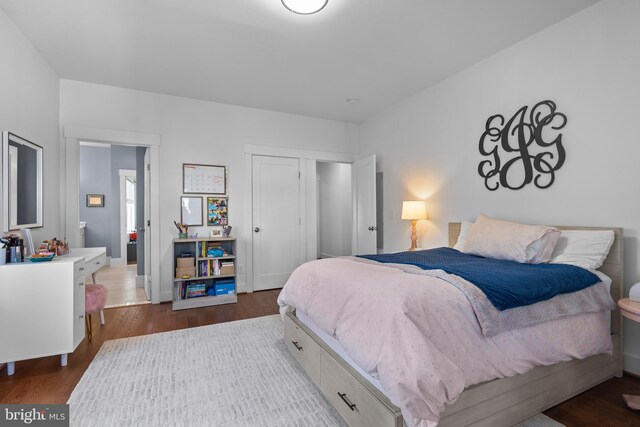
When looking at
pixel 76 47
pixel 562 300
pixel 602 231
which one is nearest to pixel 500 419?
pixel 562 300

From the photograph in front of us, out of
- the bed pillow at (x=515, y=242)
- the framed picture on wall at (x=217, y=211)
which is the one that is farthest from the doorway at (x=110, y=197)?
the bed pillow at (x=515, y=242)

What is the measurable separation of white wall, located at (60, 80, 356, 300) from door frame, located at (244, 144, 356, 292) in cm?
5

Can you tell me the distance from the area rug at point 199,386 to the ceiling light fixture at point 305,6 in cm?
260

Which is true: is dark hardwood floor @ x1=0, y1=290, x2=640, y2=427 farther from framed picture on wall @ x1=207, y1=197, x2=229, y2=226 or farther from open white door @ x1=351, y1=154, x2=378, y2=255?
open white door @ x1=351, y1=154, x2=378, y2=255

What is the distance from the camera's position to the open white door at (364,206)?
4496 millimetres

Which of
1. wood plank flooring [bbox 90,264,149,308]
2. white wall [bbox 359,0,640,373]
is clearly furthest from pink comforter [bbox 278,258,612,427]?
wood plank flooring [bbox 90,264,149,308]

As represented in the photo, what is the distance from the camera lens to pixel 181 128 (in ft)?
13.4

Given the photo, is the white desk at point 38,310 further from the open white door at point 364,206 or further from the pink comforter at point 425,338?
the open white door at point 364,206

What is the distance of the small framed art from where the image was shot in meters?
6.79

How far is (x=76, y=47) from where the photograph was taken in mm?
2875

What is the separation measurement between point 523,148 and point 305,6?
2.23 m

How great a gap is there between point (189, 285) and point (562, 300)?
3.71 m

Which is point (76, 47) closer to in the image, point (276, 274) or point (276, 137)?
point (276, 137)

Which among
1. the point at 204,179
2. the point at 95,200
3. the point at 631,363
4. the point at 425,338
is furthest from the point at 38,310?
the point at 95,200
